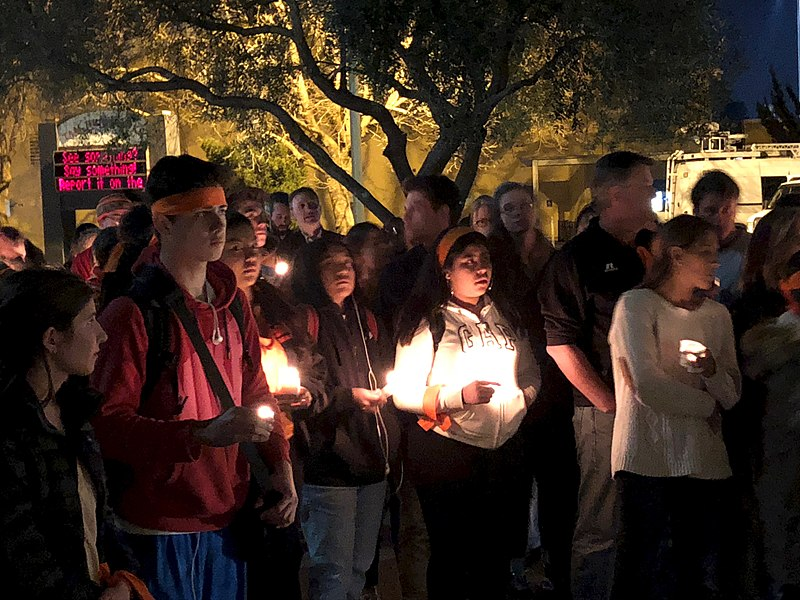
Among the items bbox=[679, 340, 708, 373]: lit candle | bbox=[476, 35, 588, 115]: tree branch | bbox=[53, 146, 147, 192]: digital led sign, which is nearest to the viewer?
bbox=[679, 340, 708, 373]: lit candle

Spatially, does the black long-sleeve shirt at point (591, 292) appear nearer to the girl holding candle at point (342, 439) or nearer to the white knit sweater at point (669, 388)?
the white knit sweater at point (669, 388)

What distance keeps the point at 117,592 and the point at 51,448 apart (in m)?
0.48

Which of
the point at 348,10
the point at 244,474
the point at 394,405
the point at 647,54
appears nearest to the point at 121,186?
the point at 348,10

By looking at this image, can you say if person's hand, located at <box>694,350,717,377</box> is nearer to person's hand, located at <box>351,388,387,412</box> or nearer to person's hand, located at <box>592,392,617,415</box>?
person's hand, located at <box>592,392,617,415</box>

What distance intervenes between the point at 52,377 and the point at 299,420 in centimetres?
248

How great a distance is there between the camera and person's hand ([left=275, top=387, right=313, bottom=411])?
201 inches

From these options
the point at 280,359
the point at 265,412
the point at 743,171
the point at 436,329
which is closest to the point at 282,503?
the point at 265,412

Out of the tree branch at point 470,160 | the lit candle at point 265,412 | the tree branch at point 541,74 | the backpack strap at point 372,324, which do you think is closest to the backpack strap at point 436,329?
the backpack strap at point 372,324

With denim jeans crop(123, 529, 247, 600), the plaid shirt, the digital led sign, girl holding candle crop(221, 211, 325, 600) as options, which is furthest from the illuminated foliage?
the plaid shirt

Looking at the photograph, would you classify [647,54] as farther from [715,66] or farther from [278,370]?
[278,370]

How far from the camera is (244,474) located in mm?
3885

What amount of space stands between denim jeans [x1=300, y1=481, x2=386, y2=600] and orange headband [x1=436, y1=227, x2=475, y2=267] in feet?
3.97

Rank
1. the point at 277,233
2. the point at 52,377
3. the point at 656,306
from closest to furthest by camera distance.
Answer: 1. the point at 52,377
2. the point at 656,306
3. the point at 277,233

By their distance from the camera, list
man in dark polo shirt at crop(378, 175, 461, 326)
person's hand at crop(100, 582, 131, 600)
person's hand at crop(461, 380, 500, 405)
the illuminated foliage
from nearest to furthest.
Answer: person's hand at crop(100, 582, 131, 600) < person's hand at crop(461, 380, 500, 405) < man in dark polo shirt at crop(378, 175, 461, 326) < the illuminated foliage
